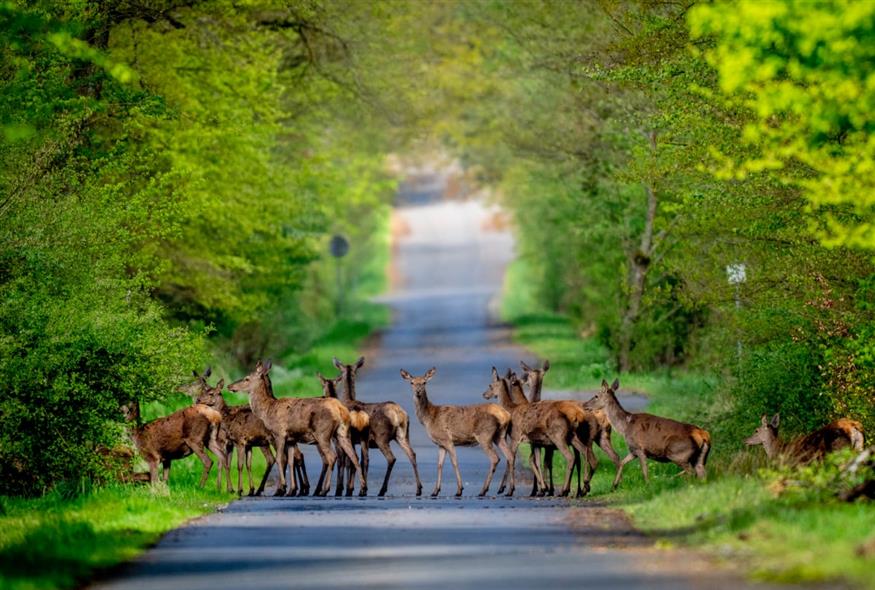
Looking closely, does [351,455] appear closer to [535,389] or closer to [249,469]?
[249,469]

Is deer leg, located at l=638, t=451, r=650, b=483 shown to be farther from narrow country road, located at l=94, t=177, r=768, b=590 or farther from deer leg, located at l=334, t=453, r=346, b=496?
deer leg, located at l=334, t=453, r=346, b=496

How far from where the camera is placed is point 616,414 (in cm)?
2527

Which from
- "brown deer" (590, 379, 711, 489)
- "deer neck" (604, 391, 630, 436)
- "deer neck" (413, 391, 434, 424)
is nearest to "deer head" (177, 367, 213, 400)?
"deer neck" (413, 391, 434, 424)

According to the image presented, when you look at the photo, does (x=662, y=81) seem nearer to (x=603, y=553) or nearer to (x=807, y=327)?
(x=807, y=327)

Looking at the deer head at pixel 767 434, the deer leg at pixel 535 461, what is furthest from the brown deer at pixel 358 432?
the deer head at pixel 767 434

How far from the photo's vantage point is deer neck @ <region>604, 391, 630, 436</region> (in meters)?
25.1

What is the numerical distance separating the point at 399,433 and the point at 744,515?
394 inches

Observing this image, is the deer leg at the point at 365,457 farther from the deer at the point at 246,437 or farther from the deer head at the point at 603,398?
the deer head at the point at 603,398

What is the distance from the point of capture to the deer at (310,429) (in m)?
25.3

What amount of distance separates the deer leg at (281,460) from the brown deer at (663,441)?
432cm

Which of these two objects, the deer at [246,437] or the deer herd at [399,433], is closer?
the deer herd at [399,433]

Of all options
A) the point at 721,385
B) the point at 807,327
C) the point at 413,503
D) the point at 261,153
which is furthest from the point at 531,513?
the point at 261,153

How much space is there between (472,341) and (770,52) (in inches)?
1761

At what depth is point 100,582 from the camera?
1523cm
